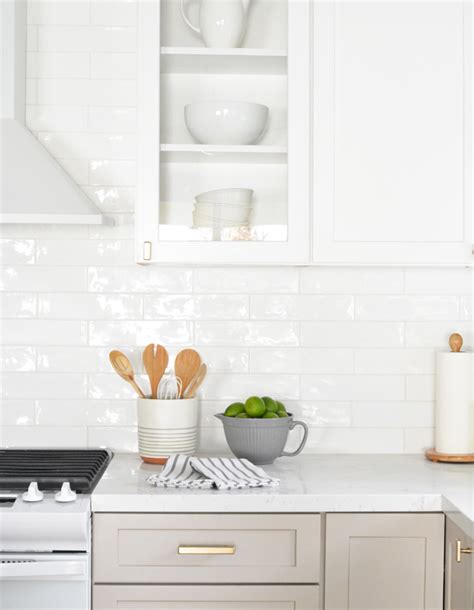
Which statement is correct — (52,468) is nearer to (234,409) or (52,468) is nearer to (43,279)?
(234,409)

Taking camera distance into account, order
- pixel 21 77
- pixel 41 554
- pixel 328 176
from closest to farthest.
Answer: pixel 41 554 → pixel 328 176 → pixel 21 77

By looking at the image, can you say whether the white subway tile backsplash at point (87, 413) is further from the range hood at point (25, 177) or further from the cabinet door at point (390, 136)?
the cabinet door at point (390, 136)

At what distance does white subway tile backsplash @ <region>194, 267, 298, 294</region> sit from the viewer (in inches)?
105

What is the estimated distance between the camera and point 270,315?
106 inches

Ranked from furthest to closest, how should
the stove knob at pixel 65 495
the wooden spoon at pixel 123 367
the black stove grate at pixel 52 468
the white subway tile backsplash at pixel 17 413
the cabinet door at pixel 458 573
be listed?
the white subway tile backsplash at pixel 17 413 → the wooden spoon at pixel 123 367 → the black stove grate at pixel 52 468 → the stove knob at pixel 65 495 → the cabinet door at pixel 458 573

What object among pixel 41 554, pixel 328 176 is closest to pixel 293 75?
pixel 328 176

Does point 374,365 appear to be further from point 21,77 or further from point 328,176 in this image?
point 21,77

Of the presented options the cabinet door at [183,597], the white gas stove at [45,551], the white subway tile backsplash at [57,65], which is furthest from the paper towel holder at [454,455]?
the white subway tile backsplash at [57,65]

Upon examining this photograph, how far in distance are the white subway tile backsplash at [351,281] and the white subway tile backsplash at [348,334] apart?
0.11 meters

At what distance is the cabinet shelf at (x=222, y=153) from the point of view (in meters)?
2.40

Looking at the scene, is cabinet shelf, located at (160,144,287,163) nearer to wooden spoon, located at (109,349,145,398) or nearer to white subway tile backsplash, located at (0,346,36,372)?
wooden spoon, located at (109,349,145,398)

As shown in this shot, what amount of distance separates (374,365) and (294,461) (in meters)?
0.43

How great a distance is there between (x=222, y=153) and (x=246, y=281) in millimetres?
453

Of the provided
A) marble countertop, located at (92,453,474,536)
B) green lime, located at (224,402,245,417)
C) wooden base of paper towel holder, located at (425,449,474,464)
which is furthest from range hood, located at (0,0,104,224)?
wooden base of paper towel holder, located at (425,449,474,464)
